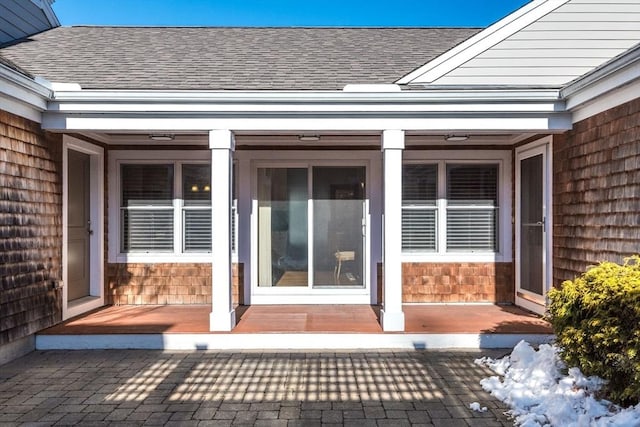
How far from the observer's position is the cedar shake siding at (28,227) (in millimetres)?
4395

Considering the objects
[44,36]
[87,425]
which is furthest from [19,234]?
[44,36]

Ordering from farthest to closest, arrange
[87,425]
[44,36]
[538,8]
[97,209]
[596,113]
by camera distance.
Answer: [44,36] → [97,209] → [538,8] → [596,113] → [87,425]

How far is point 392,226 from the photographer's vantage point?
503 cm

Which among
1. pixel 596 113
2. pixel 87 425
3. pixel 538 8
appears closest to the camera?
pixel 87 425

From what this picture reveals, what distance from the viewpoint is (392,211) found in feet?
16.5

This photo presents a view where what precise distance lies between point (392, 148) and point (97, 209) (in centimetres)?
416

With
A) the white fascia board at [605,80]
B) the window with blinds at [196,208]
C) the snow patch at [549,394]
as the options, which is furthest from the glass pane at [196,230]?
the white fascia board at [605,80]

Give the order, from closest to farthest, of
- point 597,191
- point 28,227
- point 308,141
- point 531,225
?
point 597,191 < point 28,227 < point 531,225 < point 308,141

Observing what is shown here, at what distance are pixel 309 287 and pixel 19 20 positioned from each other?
6296mm

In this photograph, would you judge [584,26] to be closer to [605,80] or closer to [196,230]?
[605,80]

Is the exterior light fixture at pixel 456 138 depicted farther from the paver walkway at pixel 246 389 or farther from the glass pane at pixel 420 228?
the paver walkway at pixel 246 389

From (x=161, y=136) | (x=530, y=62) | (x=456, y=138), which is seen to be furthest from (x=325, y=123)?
(x=530, y=62)

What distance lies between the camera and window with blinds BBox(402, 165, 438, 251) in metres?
6.68

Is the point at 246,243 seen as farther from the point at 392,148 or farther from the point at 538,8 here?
the point at 538,8
